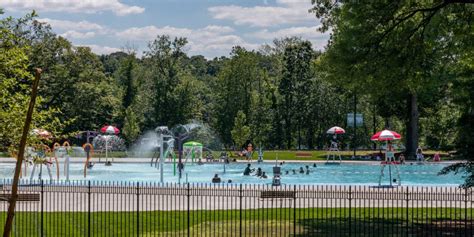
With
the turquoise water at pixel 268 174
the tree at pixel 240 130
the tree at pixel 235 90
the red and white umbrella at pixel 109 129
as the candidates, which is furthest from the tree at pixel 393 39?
the tree at pixel 235 90

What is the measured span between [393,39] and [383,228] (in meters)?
7.30

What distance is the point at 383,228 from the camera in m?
20.2

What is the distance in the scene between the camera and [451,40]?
2541cm

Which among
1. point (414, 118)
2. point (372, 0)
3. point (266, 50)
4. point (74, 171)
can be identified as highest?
point (266, 50)

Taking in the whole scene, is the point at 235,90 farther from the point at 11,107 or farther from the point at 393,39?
the point at 11,107

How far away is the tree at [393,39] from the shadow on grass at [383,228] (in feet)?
16.9

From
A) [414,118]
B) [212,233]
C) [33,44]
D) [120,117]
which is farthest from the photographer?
[120,117]

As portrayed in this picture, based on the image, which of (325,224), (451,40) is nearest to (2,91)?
(325,224)

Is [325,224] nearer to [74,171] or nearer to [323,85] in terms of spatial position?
[74,171]

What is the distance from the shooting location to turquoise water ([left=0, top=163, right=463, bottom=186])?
4178cm

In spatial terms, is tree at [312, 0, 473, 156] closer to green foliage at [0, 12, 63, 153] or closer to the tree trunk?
green foliage at [0, 12, 63, 153]

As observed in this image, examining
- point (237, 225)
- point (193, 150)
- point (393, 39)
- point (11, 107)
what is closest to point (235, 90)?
point (193, 150)

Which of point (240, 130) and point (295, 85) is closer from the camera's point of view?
point (240, 130)

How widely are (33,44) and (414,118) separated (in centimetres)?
4280
